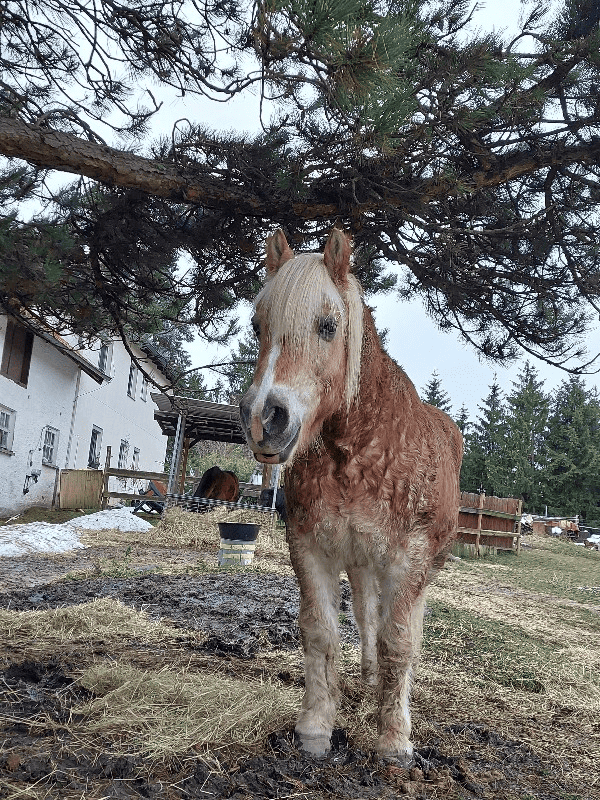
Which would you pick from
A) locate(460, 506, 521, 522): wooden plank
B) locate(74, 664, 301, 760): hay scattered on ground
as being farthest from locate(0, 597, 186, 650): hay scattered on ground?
locate(460, 506, 521, 522): wooden plank

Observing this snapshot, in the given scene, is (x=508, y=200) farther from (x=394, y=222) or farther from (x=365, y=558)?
(x=365, y=558)

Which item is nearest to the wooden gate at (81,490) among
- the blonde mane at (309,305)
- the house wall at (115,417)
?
the house wall at (115,417)

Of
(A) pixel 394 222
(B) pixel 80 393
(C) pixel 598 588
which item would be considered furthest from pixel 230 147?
(B) pixel 80 393

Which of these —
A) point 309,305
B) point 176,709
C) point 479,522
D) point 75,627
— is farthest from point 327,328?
point 479,522

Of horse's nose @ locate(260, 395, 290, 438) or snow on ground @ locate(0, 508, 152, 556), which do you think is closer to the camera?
horse's nose @ locate(260, 395, 290, 438)

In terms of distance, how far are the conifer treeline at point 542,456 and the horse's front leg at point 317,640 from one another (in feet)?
146

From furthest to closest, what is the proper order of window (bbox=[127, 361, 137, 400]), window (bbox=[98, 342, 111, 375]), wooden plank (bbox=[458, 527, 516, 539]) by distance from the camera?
window (bbox=[127, 361, 137, 400])
window (bbox=[98, 342, 111, 375])
wooden plank (bbox=[458, 527, 516, 539])

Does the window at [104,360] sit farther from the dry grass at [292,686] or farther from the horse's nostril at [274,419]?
the horse's nostril at [274,419]

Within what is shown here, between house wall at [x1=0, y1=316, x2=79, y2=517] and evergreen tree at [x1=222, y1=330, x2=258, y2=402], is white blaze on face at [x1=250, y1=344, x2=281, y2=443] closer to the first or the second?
evergreen tree at [x1=222, y1=330, x2=258, y2=402]

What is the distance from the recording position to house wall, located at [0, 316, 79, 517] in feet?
51.8

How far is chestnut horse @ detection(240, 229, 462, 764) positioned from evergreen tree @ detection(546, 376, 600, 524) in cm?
4595

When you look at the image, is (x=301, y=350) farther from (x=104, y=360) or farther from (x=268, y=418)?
(x=104, y=360)

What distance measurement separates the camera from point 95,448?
22094 mm

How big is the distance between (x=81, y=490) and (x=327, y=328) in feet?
53.9
